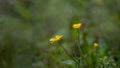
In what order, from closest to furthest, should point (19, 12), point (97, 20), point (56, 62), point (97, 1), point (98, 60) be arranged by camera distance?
1. point (98, 60)
2. point (56, 62)
3. point (97, 20)
4. point (97, 1)
5. point (19, 12)

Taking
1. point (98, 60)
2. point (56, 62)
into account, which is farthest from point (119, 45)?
point (98, 60)

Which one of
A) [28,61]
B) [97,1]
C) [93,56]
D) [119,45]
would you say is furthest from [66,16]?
[93,56]

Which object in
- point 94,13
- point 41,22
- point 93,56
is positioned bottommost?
point 41,22

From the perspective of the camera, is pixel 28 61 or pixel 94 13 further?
pixel 94 13

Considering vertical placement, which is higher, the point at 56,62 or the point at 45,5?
the point at 56,62

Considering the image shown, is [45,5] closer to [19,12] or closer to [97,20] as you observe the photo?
[19,12]

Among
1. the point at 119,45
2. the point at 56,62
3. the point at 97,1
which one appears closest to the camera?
the point at 56,62

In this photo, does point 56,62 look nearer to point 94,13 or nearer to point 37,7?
point 94,13
